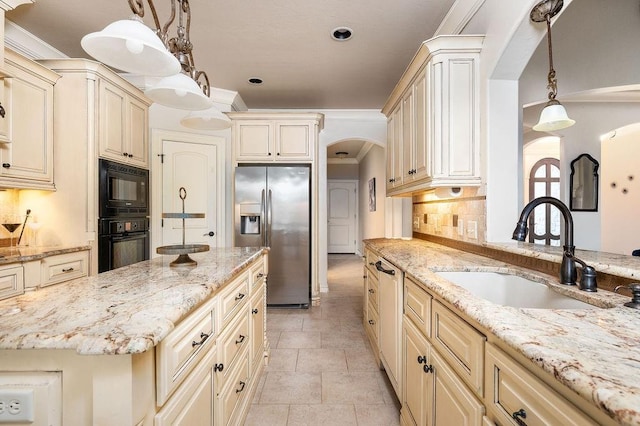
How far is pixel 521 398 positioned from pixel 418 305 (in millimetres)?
757

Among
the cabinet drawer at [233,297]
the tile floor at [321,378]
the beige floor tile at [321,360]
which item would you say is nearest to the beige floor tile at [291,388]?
the tile floor at [321,378]

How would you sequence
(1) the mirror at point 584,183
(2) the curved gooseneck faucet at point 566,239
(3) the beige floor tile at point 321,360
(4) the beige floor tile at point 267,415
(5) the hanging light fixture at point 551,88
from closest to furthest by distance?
(2) the curved gooseneck faucet at point 566,239 < (5) the hanging light fixture at point 551,88 < (4) the beige floor tile at point 267,415 < (3) the beige floor tile at point 321,360 < (1) the mirror at point 584,183

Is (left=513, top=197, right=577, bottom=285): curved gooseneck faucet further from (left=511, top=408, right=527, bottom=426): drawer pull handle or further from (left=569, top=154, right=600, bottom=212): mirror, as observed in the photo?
(left=569, top=154, right=600, bottom=212): mirror

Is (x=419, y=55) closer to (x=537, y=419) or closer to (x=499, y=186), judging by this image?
(x=499, y=186)

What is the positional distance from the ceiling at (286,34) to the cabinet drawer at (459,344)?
2.28 metres

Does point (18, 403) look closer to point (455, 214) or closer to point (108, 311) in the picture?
point (108, 311)

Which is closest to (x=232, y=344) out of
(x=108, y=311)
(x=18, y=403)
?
(x=108, y=311)

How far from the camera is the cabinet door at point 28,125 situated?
2225mm

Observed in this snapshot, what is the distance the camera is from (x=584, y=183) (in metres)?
3.71

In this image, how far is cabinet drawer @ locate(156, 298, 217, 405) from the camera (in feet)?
2.66

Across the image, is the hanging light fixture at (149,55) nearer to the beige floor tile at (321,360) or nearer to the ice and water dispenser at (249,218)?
the beige floor tile at (321,360)

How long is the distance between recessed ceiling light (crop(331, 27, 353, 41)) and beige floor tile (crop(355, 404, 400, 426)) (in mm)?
2887

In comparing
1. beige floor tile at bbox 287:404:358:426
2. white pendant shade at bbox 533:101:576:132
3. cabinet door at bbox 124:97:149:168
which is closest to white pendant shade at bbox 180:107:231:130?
cabinet door at bbox 124:97:149:168

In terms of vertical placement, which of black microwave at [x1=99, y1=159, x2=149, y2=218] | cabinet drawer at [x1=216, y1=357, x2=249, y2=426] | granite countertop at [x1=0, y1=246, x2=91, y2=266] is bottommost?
cabinet drawer at [x1=216, y1=357, x2=249, y2=426]
